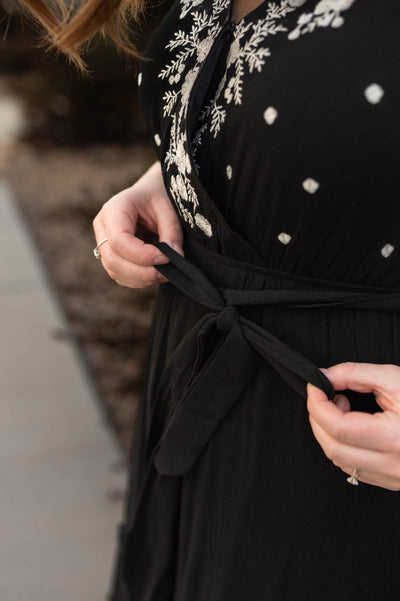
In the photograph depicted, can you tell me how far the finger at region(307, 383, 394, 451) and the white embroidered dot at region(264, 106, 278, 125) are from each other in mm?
407

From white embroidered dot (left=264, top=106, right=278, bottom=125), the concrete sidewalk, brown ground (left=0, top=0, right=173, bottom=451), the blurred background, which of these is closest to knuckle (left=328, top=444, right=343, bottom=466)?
white embroidered dot (left=264, top=106, right=278, bottom=125)

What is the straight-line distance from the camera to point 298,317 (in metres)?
1.12

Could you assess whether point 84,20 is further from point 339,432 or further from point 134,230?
point 339,432

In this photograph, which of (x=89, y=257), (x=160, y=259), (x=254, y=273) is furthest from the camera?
(x=89, y=257)

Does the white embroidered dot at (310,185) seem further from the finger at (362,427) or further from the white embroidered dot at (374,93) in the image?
the finger at (362,427)

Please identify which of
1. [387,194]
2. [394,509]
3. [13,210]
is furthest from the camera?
[13,210]

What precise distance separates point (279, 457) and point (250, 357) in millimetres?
166

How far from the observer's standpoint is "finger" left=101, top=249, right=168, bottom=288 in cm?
133

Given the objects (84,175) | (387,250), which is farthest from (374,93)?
(84,175)

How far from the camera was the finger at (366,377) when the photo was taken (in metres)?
1.00

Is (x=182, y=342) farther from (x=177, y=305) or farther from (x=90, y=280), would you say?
(x=90, y=280)

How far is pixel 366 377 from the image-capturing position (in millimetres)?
1005

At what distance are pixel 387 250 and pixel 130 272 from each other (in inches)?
19.8

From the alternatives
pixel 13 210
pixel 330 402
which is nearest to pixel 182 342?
pixel 330 402
